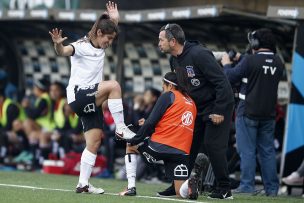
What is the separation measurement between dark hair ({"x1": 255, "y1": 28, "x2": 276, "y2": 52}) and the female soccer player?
2.53 metres

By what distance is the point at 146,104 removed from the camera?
16.6 meters

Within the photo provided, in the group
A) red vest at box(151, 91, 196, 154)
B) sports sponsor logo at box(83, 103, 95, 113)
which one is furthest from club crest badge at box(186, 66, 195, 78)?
sports sponsor logo at box(83, 103, 95, 113)

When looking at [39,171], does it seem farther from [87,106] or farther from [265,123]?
[87,106]

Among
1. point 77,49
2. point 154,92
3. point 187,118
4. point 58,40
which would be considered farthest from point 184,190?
point 154,92

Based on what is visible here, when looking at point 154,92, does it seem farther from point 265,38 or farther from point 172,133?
point 172,133

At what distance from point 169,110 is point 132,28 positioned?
7.39 m

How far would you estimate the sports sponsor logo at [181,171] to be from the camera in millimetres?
9992

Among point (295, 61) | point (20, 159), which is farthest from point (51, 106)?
point (295, 61)

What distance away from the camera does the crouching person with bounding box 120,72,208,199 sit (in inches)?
392

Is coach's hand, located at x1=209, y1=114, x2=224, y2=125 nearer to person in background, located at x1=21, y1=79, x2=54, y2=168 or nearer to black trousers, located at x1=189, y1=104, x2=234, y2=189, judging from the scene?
black trousers, located at x1=189, y1=104, x2=234, y2=189

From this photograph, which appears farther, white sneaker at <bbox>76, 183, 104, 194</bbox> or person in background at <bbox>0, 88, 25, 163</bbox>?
person in background at <bbox>0, 88, 25, 163</bbox>

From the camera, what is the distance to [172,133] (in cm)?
998

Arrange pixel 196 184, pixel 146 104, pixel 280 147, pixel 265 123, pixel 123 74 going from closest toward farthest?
pixel 196 184
pixel 265 123
pixel 280 147
pixel 146 104
pixel 123 74

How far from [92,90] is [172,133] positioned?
90cm
